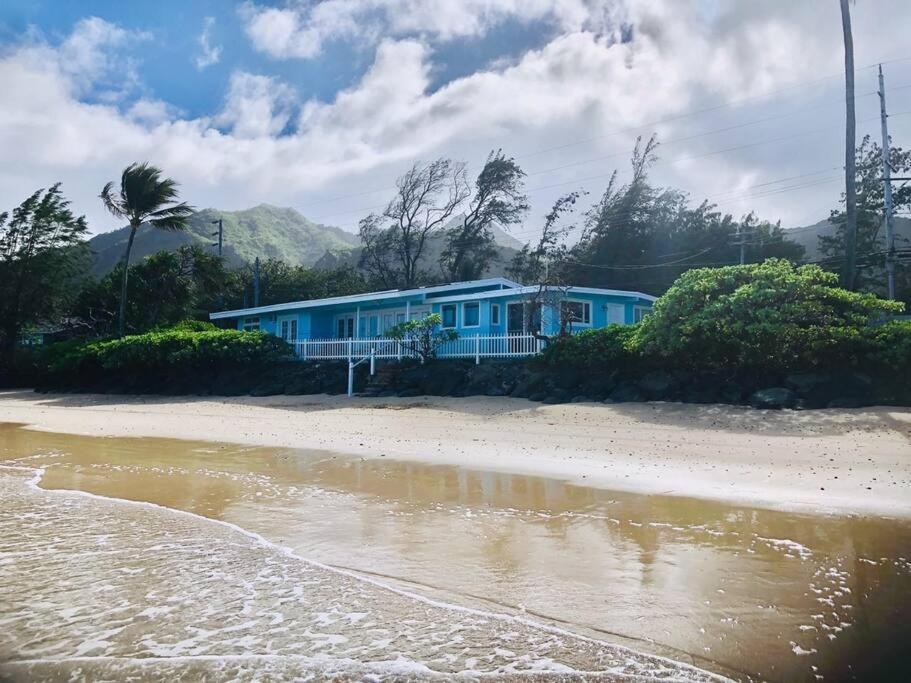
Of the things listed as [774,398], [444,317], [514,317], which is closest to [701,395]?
[774,398]

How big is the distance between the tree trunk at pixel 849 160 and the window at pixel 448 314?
14067 mm

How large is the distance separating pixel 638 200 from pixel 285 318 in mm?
26740

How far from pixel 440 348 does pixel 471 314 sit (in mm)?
2661

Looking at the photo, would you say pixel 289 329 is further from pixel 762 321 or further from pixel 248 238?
pixel 248 238

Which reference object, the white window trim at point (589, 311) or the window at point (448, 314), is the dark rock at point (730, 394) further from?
the window at point (448, 314)

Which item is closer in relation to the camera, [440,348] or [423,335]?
[423,335]

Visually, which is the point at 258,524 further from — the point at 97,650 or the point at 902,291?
the point at 902,291

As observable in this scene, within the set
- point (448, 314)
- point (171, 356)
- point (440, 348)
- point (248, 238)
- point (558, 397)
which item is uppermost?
point (248, 238)

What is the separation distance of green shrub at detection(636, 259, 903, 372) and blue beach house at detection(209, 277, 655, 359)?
507cm

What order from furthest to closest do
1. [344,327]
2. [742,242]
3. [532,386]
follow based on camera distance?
[742,242] < [344,327] < [532,386]

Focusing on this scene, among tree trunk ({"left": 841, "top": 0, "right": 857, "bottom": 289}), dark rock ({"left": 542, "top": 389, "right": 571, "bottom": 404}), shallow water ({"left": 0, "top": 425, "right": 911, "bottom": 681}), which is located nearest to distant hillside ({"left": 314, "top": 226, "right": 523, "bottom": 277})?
tree trunk ({"left": 841, "top": 0, "right": 857, "bottom": 289})

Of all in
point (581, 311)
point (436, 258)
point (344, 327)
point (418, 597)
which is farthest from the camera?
point (436, 258)

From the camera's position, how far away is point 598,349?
17984mm

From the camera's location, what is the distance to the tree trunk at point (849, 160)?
2027cm
